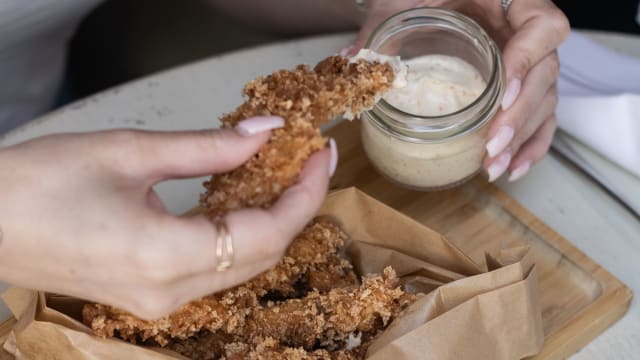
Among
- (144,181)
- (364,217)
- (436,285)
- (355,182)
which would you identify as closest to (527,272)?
(436,285)

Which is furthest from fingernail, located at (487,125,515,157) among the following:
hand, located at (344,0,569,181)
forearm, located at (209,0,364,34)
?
forearm, located at (209,0,364,34)

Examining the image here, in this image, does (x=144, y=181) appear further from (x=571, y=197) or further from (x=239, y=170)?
(x=571, y=197)

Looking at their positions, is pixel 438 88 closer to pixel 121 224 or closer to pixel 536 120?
pixel 536 120

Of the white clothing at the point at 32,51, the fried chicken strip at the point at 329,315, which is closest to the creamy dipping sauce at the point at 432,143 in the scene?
the fried chicken strip at the point at 329,315

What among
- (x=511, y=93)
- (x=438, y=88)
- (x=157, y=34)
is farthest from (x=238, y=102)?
(x=157, y=34)

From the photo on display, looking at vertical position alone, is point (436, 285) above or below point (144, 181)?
below

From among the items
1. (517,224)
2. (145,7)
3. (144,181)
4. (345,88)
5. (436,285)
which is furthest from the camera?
(145,7)

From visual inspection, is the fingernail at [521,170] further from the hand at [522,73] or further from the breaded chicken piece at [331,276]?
the breaded chicken piece at [331,276]
